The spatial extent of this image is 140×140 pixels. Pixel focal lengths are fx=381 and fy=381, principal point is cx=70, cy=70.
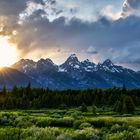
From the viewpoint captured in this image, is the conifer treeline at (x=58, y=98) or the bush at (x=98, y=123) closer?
the bush at (x=98, y=123)

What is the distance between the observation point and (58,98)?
173875 mm

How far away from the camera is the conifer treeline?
167 meters

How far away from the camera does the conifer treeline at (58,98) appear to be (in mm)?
166875

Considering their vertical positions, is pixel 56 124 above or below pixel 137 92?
below

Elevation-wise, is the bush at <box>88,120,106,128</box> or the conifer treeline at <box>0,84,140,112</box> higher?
the conifer treeline at <box>0,84,140,112</box>

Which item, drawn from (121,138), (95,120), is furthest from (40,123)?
(121,138)

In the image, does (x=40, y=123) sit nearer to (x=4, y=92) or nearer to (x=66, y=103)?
(x=66, y=103)

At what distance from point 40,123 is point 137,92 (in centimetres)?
11165

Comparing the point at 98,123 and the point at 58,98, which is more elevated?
the point at 58,98

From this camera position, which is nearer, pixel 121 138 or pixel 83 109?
pixel 121 138

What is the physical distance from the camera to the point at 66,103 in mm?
174000

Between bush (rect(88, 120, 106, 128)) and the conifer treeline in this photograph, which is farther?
the conifer treeline

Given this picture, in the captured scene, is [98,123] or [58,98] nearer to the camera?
[98,123]

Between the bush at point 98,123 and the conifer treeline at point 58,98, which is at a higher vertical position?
the conifer treeline at point 58,98
